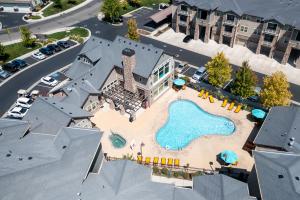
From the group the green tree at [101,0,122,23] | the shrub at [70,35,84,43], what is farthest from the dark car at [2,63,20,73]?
the green tree at [101,0,122,23]

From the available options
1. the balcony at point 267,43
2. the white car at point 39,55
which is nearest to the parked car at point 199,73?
the balcony at point 267,43

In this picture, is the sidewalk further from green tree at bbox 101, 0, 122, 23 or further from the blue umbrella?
the blue umbrella

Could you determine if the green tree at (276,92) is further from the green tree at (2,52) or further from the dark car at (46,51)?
the green tree at (2,52)

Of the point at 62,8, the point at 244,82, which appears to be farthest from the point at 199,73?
the point at 62,8

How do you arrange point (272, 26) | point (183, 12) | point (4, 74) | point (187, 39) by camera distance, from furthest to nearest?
point (187, 39)
point (183, 12)
point (272, 26)
point (4, 74)

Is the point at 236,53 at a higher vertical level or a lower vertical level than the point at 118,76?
lower

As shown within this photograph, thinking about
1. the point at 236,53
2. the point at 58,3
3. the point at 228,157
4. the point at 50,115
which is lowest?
the point at 228,157

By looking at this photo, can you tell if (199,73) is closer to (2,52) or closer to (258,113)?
(258,113)
